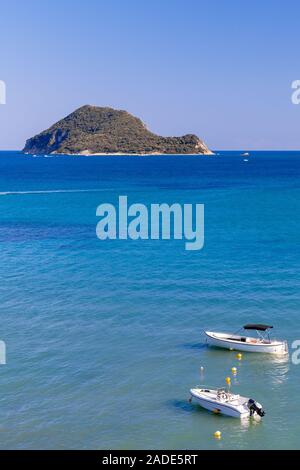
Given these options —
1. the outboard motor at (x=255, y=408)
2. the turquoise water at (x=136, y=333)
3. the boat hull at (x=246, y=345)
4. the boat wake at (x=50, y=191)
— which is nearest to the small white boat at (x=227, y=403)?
the outboard motor at (x=255, y=408)

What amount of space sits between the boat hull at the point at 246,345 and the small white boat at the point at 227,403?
312 inches

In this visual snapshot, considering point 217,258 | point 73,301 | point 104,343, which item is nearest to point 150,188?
point 217,258

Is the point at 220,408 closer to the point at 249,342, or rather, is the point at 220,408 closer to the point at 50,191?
the point at 249,342

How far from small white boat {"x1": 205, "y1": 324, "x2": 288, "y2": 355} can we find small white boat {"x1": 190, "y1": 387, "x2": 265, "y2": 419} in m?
7.97

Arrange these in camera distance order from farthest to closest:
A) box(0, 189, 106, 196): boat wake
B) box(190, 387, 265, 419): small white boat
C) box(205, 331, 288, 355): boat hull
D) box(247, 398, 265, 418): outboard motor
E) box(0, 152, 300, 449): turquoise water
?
box(0, 189, 106, 196): boat wake → box(205, 331, 288, 355): boat hull → box(190, 387, 265, 419): small white boat → box(247, 398, 265, 418): outboard motor → box(0, 152, 300, 449): turquoise water

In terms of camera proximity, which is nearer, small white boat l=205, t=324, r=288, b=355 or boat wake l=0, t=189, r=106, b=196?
small white boat l=205, t=324, r=288, b=355

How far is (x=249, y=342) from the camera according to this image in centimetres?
4550

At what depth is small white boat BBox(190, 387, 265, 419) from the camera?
114ft

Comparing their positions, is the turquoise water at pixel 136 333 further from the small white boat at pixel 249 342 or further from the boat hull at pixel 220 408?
the small white boat at pixel 249 342

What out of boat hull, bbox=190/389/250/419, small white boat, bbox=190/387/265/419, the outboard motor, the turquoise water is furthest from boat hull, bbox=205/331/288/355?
the outboard motor

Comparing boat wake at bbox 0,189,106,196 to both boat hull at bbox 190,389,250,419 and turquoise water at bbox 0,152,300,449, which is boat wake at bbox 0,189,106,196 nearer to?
turquoise water at bbox 0,152,300,449

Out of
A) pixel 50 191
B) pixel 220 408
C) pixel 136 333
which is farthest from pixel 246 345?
pixel 50 191

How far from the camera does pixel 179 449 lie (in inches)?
1252
